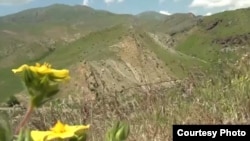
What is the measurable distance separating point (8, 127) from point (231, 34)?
168718 mm

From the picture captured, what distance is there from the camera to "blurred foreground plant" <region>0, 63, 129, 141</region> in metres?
1.09

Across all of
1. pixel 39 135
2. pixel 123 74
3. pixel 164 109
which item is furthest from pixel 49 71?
pixel 123 74

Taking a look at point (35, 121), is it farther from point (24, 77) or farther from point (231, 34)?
point (231, 34)

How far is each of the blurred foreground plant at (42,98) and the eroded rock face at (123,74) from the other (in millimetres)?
3890

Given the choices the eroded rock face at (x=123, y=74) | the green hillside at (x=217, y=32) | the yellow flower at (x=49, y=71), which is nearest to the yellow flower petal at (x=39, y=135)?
the yellow flower at (x=49, y=71)

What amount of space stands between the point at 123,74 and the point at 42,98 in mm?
55476

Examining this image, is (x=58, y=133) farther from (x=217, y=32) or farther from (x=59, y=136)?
(x=217, y=32)

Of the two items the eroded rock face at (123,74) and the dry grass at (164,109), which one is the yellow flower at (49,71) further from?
the eroded rock face at (123,74)

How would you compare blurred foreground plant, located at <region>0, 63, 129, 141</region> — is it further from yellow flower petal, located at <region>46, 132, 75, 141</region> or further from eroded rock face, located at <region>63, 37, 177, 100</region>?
eroded rock face, located at <region>63, 37, 177, 100</region>

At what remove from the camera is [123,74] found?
56656 millimetres

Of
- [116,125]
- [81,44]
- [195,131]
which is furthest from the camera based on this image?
[81,44]

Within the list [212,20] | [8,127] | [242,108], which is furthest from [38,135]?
[212,20]

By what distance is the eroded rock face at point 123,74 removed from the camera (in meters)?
5.68

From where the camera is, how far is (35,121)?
465 cm
